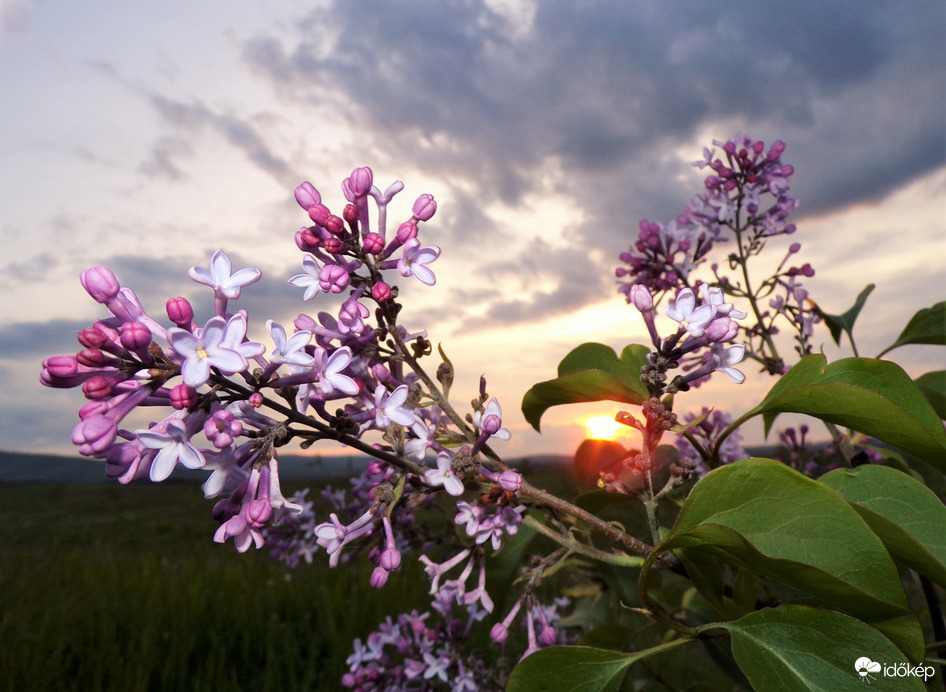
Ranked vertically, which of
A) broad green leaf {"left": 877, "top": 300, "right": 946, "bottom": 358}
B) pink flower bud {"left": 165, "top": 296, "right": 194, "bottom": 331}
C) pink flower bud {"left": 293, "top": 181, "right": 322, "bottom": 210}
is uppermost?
broad green leaf {"left": 877, "top": 300, "right": 946, "bottom": 358}

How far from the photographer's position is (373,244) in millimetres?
1241

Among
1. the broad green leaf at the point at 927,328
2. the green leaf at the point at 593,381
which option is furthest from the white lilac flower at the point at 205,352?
the broad green leaf at the point at 927,328

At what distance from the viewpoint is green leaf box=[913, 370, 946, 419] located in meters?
1.76

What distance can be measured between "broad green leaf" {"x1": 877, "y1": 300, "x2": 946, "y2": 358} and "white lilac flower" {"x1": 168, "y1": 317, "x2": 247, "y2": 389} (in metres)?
1.96

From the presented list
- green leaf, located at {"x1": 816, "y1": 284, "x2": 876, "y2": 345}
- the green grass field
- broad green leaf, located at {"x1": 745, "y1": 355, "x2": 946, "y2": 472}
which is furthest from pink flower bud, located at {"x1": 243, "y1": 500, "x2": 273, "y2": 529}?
the green grass field

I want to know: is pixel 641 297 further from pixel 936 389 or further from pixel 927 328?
pixel 927 328

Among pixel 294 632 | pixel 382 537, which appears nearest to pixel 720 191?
pixel 382 537

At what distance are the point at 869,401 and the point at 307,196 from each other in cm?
108

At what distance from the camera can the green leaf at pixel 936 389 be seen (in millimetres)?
1759

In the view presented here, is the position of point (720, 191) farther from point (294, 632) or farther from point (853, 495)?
point (294, 632)

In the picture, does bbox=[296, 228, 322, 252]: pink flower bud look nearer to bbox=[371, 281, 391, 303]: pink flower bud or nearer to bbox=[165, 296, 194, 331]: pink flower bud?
bbox=[371, 281, 391, 303]: pink flower bud

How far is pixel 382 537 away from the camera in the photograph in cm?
155

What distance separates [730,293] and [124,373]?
2185 mm

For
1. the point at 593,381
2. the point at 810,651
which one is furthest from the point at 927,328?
the point at 810,651
